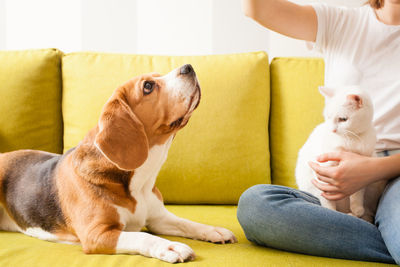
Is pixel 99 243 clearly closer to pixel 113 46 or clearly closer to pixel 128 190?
pixel 128 190

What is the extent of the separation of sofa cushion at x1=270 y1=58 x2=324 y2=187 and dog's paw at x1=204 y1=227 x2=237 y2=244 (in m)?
0.69

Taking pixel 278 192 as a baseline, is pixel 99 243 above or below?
below

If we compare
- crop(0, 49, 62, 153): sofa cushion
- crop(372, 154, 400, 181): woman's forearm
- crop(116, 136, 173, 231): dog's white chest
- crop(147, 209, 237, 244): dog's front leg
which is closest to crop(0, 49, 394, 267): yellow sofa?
crop(0, 49, 62, 153): sofa cushion

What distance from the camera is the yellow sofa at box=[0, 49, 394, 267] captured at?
1.90 metres

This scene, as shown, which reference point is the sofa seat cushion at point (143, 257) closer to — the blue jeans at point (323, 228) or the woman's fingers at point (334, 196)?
the blue jeans at point (323, 228)

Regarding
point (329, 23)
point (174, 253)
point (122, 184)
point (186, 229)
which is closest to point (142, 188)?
point (122, 184)

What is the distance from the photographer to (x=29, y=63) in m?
2.00

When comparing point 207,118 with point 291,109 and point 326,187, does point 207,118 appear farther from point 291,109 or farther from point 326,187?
point 326,187

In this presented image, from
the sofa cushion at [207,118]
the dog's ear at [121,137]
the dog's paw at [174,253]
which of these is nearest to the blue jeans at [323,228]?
the dog's paw at [174,253]

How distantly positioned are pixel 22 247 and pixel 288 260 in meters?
0.80

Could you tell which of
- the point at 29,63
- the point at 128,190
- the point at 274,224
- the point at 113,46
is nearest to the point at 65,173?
the point at 128,190

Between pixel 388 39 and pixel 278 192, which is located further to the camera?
pixel 388 39

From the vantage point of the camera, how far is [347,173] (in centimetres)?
125

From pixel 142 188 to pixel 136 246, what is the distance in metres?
0.24
